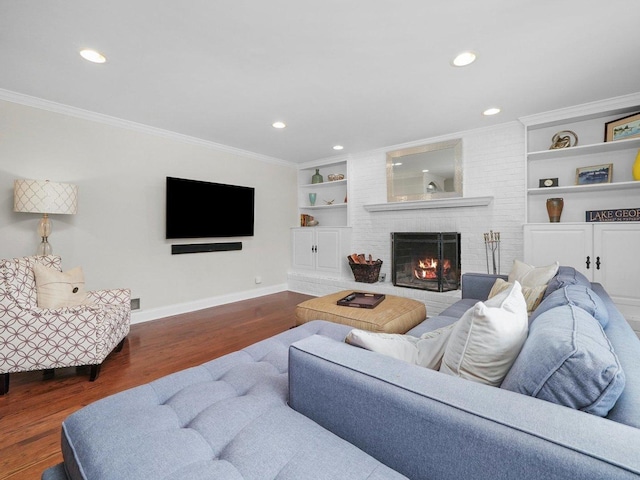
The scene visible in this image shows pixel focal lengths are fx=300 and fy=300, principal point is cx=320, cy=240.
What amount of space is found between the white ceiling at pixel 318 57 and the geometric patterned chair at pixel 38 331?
5.34 feet

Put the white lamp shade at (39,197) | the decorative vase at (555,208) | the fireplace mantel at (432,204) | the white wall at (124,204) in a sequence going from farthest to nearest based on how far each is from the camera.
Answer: the fireplace mantel at (432,204) < the decorative vase at (555,208) < the white wall at (124,204) < the white lamp shade at (39,197)

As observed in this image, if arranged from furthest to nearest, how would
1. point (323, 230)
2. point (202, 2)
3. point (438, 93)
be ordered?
point (323, 230)
point (438, 93)
point (202, 2)

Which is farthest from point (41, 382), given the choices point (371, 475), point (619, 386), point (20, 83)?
point (619, 386)

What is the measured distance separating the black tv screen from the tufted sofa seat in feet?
9.90

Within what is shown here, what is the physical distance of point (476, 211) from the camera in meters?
3.90

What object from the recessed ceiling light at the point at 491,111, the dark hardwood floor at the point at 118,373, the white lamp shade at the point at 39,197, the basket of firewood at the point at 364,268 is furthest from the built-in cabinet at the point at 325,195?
the white lamp shade at the point at 39,197

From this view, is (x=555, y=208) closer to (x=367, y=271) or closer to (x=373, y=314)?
(x=367, y=271)

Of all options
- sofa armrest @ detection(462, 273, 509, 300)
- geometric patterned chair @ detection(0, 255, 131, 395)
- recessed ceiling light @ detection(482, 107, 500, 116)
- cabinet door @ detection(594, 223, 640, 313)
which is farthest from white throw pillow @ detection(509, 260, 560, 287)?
geometric patterned chair @ detection(0, 255, 131, 395)

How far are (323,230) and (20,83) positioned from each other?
3885mm

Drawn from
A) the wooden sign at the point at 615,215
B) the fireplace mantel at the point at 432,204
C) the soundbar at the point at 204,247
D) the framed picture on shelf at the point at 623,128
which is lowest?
the soundbar at the point at 204,247

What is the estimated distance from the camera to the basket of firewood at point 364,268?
4.48 m

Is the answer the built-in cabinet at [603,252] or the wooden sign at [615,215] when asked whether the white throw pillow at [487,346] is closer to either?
the built-in cabinet at [603,252]

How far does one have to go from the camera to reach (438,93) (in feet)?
9.15

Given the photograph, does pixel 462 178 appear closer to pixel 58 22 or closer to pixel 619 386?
pixel 619 386
